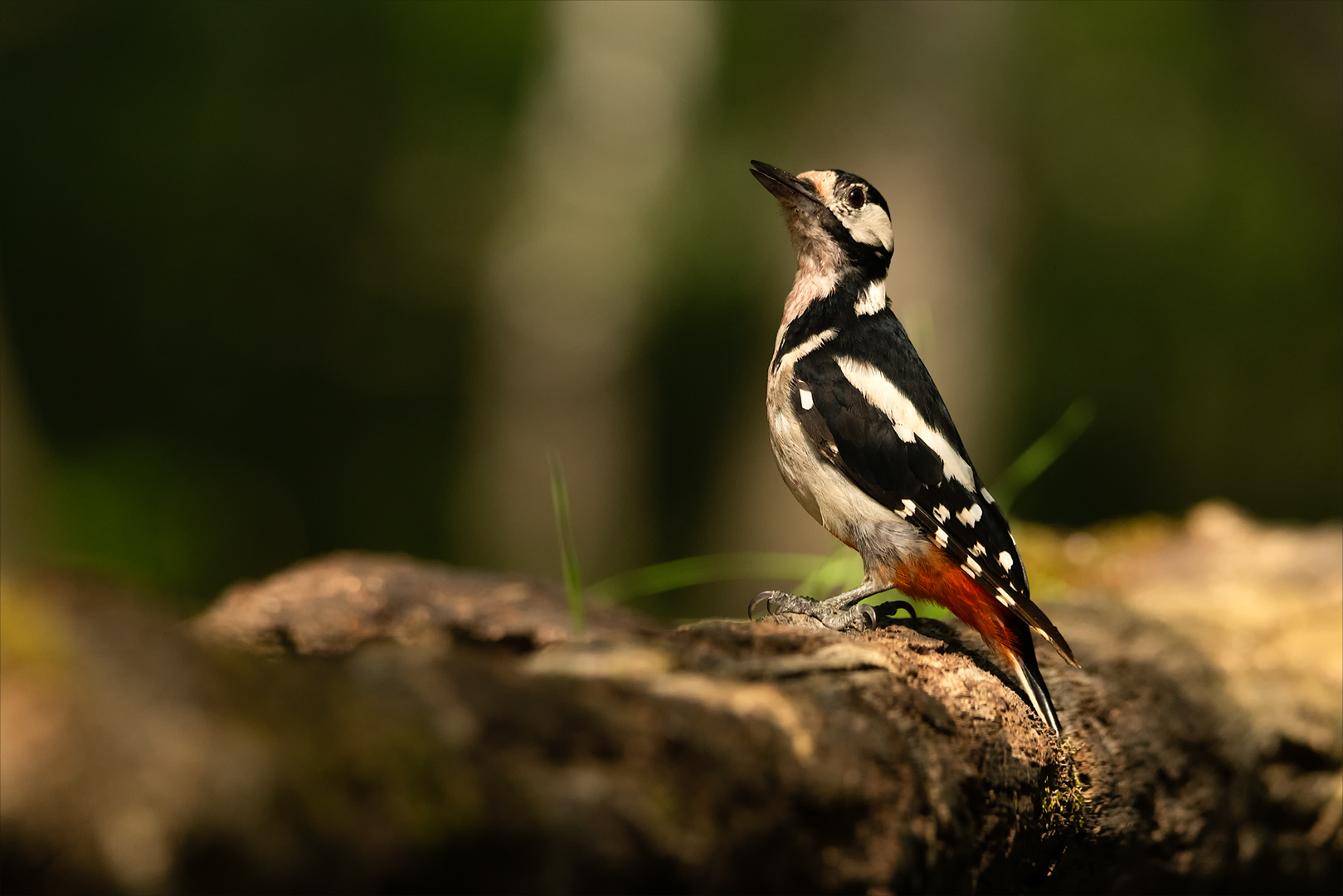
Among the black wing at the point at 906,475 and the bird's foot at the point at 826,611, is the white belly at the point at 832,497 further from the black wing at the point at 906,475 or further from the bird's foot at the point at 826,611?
the bird's foot at the point at 826,611

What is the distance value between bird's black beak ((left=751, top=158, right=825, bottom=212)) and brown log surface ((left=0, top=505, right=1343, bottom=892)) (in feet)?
4.94

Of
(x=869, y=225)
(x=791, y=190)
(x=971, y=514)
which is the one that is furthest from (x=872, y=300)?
(x=971, y=514)

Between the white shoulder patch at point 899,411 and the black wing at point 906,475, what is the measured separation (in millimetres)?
14

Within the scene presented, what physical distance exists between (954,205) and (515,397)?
17.8 feet

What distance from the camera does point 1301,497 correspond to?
1431cm

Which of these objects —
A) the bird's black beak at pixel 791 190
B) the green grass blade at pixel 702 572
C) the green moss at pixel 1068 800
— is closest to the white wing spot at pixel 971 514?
the green moss at pixel 1068 800

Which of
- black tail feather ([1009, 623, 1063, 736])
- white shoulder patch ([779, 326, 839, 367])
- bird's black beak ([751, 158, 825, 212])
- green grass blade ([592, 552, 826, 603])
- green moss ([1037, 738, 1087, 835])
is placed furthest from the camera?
bird's black beak ([751, 158, 825, 212])

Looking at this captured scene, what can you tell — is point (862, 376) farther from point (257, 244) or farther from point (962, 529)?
point (257, 244)

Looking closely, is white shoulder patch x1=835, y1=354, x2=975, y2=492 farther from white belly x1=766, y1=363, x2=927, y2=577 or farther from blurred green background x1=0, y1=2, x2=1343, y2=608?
blurred green background x1=0, y1=2, x2=1343, y2=608

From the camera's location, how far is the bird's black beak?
3.41m

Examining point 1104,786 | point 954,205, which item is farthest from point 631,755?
point 954,205

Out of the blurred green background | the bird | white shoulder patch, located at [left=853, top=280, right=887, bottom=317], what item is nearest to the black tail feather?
the bird

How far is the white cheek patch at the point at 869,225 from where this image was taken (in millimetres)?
3424

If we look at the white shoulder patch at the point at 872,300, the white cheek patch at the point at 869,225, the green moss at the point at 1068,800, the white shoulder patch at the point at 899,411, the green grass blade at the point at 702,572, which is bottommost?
the green grass blade at the point at 702,572
